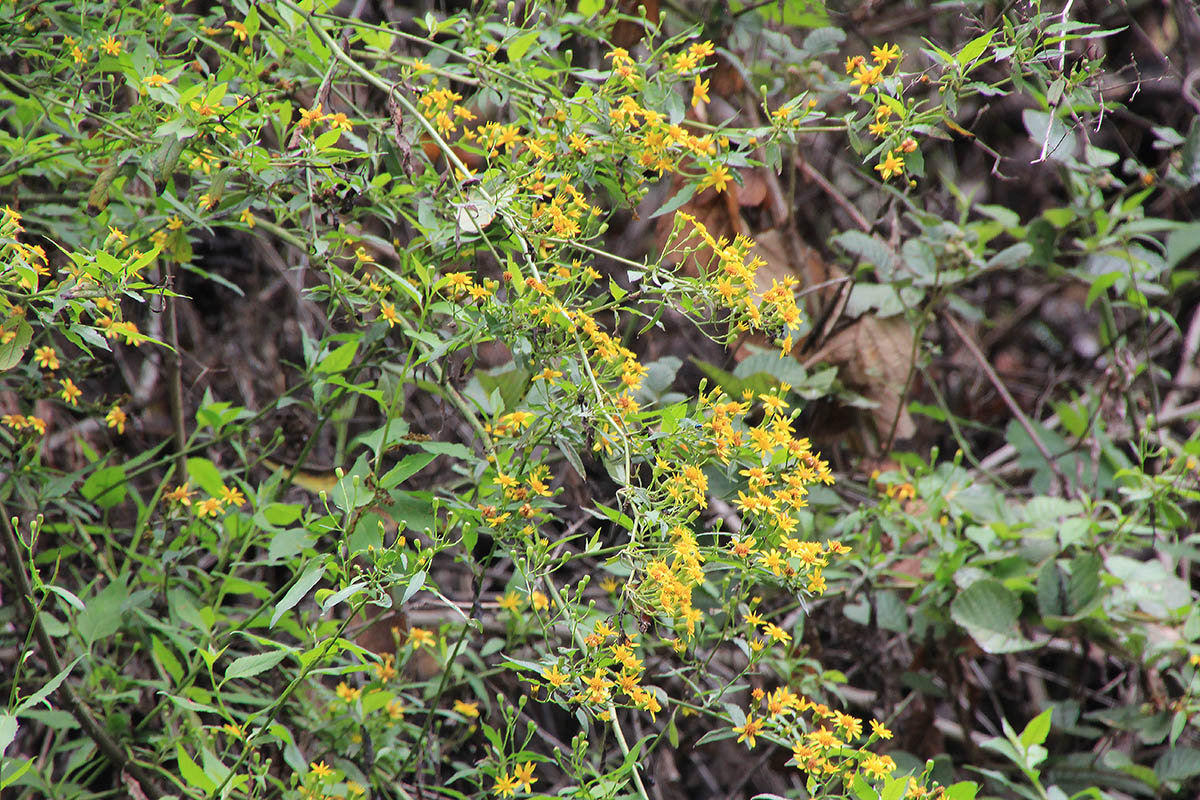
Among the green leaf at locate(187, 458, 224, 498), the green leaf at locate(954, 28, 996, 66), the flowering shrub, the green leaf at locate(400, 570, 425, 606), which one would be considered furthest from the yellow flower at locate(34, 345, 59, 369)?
the green leaf at locate(954, 28, 996, 66)

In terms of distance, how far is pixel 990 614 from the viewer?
1899mm

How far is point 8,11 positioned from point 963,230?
1.74 meters

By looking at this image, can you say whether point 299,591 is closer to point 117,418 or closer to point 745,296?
point 745,296

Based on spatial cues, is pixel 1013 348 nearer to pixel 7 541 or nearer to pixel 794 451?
pixel 794 451

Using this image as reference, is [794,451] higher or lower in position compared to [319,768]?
higher

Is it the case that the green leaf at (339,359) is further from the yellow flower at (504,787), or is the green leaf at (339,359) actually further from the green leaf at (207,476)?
the yellow flower at (504,787)

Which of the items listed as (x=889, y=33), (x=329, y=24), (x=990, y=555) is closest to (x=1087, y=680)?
(x=990, y=555)

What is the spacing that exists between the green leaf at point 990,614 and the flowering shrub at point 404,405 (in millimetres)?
300

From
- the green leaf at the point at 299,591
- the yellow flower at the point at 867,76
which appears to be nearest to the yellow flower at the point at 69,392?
the green leaf at the point at 299,591

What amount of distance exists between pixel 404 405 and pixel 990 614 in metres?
1.11

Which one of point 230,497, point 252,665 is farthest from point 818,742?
point 230,497

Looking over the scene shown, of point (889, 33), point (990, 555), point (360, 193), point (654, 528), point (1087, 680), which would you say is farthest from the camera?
point (889, 33)

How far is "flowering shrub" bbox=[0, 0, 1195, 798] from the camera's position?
118 cm

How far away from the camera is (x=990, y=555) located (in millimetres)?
1949
